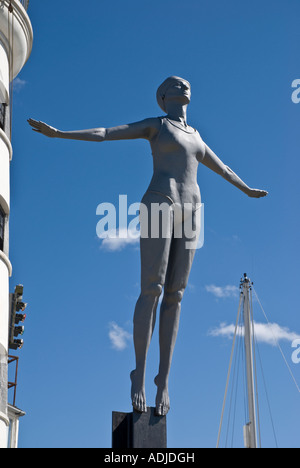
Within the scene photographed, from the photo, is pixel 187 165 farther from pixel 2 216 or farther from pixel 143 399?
pixel 2 216

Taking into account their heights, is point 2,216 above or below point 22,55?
below

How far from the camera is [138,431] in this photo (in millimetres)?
8398

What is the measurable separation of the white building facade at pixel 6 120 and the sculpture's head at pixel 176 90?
988 cm

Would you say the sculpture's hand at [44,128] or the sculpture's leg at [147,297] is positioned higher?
the sculpture's hand at [44,128]

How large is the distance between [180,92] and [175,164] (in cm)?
93

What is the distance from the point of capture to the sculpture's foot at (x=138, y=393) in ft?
27.9

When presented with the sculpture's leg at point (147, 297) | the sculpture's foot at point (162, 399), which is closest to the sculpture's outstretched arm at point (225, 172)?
the sculpture's leg at point (147, 297)

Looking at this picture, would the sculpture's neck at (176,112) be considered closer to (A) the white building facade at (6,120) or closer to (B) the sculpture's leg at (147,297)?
(B) the sculpture's leg at (147,297)

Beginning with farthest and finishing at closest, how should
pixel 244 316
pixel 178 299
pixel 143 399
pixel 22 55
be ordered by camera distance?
1. pixel 22 55
2. pixel 244 316
3. pixel 178 299
4. pixel 143 399

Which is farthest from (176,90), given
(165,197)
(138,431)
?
(138,431)
